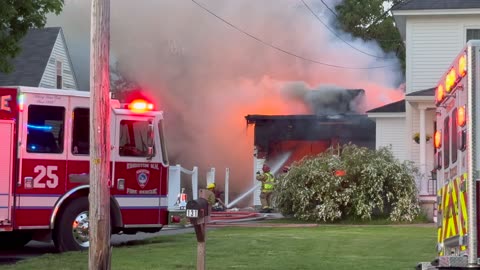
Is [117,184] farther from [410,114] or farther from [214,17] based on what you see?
[214,17]

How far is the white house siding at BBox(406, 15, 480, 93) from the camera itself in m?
21.6

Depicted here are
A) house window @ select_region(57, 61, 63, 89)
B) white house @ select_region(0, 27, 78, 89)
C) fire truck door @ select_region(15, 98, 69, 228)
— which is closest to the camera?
fire truck door @ select_region(15, 98, 69, 228)

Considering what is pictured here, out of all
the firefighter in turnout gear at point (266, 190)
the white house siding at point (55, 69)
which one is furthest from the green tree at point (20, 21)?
the white house siding at point (55, 69)

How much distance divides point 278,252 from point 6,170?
410cm

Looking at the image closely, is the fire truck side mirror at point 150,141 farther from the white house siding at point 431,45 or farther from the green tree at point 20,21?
the white house siding at point 431,45

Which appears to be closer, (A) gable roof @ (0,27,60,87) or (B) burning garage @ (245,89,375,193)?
(B) burning garage @ (245,89,375,193)

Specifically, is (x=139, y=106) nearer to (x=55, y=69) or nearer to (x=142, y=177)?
(x=142, y=177)

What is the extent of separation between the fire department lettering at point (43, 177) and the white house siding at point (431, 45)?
1291 cm

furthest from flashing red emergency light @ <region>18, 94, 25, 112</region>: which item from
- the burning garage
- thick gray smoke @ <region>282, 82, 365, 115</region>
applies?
thick gray smoke @ <region>282, 82, 365, 115</region>

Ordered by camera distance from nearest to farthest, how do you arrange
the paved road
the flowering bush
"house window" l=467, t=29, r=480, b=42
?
the paved road → the flowering bush → "house window" l=467, t=29, r=480, b=42

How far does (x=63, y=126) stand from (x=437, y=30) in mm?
13352

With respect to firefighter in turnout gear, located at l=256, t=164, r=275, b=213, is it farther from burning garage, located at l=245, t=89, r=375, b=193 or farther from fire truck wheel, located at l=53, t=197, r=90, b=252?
fire truck wheel, located at l=53, t=197, r=90, b=252

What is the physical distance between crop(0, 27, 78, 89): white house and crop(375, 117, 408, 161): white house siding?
13291 millimetres

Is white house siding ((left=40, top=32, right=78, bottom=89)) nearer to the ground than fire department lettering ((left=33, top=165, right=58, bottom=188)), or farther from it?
farther from it
